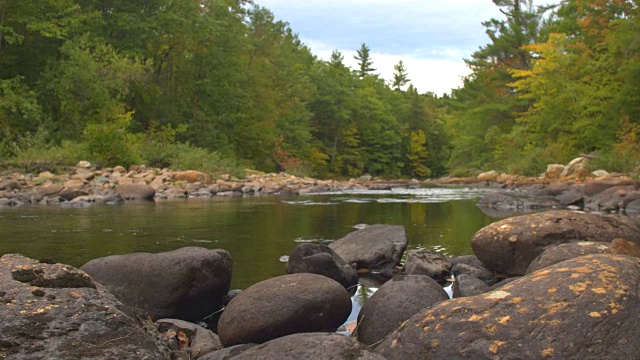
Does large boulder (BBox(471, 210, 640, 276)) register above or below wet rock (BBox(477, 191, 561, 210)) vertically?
above

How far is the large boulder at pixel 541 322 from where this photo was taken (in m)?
2.71

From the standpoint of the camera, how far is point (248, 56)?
39.0m

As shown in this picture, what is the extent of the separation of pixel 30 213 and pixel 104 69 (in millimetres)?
13179

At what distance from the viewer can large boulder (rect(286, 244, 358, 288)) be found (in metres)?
5.38

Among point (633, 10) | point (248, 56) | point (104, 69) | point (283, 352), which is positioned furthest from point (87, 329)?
point (248, 56)

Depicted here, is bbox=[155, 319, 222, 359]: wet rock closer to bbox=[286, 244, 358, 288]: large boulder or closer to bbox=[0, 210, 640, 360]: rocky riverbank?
bbox=[0, 210, 640, 360]: rocky riverbank

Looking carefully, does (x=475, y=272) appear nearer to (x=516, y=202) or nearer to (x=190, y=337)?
(x=190, y=337)

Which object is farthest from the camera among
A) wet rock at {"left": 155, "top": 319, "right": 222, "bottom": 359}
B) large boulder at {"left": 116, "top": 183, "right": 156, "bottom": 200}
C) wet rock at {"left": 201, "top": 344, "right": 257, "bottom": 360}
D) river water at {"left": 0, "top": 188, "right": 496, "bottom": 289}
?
large boulder at {"left": 116, "top": 183, "right": 156, "bottom": 200}

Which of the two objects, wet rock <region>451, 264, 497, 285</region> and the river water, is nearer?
wet rock <region>451, 264, 497, 285</region>

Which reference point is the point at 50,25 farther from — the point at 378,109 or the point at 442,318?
the point at 378,109

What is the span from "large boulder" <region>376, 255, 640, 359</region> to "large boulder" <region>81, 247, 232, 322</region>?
199cm

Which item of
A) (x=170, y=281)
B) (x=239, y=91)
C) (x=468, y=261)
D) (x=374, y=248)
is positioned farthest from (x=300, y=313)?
(x=239, y=91)

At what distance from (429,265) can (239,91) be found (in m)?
29.5

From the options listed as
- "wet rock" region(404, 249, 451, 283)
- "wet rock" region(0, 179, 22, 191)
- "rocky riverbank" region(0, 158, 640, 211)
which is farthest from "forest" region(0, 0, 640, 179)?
"wet rock" region(404, 249, 451, 283)
